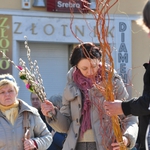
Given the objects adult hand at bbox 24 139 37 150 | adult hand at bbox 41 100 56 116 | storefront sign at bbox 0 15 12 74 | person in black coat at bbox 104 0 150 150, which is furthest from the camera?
storefront sign at bbox 0 15 12 74

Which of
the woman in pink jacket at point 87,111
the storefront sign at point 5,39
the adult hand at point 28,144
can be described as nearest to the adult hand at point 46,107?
the woman in pink jacket at point 87,111

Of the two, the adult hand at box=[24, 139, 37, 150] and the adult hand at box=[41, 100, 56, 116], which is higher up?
the adult hand at box=[41, 100, 56, 116]

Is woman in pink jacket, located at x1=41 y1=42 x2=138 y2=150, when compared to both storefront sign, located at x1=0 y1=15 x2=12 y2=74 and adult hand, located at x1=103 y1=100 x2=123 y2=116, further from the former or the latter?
storefront sign, located at x1=0 y1=15 x2=12 y2=74

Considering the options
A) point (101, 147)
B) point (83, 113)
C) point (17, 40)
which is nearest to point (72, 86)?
point (83, 113)

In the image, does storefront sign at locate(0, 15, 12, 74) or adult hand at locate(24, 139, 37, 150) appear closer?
adult hand at locate(24, 139, 37, 150)

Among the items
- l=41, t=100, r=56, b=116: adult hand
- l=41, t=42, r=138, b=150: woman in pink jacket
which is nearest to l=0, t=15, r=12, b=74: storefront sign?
l=41, t=42, r=138, b=150: woman in pink jacket

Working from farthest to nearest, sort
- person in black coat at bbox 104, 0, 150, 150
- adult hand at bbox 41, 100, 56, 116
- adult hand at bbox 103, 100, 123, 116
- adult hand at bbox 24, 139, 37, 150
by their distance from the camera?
adult hand at bbox 24, 139, 37, 150 → adult hand at bbox 41, 100, 56, 116 → adult hand at bbox 103, 100, 123, 116 → person in black coat at bbox 104, 0, 150, 150

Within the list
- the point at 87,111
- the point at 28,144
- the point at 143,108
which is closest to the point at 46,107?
the point at 87,111

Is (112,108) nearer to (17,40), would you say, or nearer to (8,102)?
(8,102)

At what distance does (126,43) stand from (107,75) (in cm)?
831

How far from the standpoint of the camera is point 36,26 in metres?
11.6

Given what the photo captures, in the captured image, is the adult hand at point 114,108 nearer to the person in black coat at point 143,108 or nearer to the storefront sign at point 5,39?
the person in black coat at point 143,108

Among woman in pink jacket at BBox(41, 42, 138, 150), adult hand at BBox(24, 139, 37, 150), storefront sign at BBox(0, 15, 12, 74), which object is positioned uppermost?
storefront sign at BBox(0, 15, 12, 74)

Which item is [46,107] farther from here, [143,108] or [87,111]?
[143,108]
